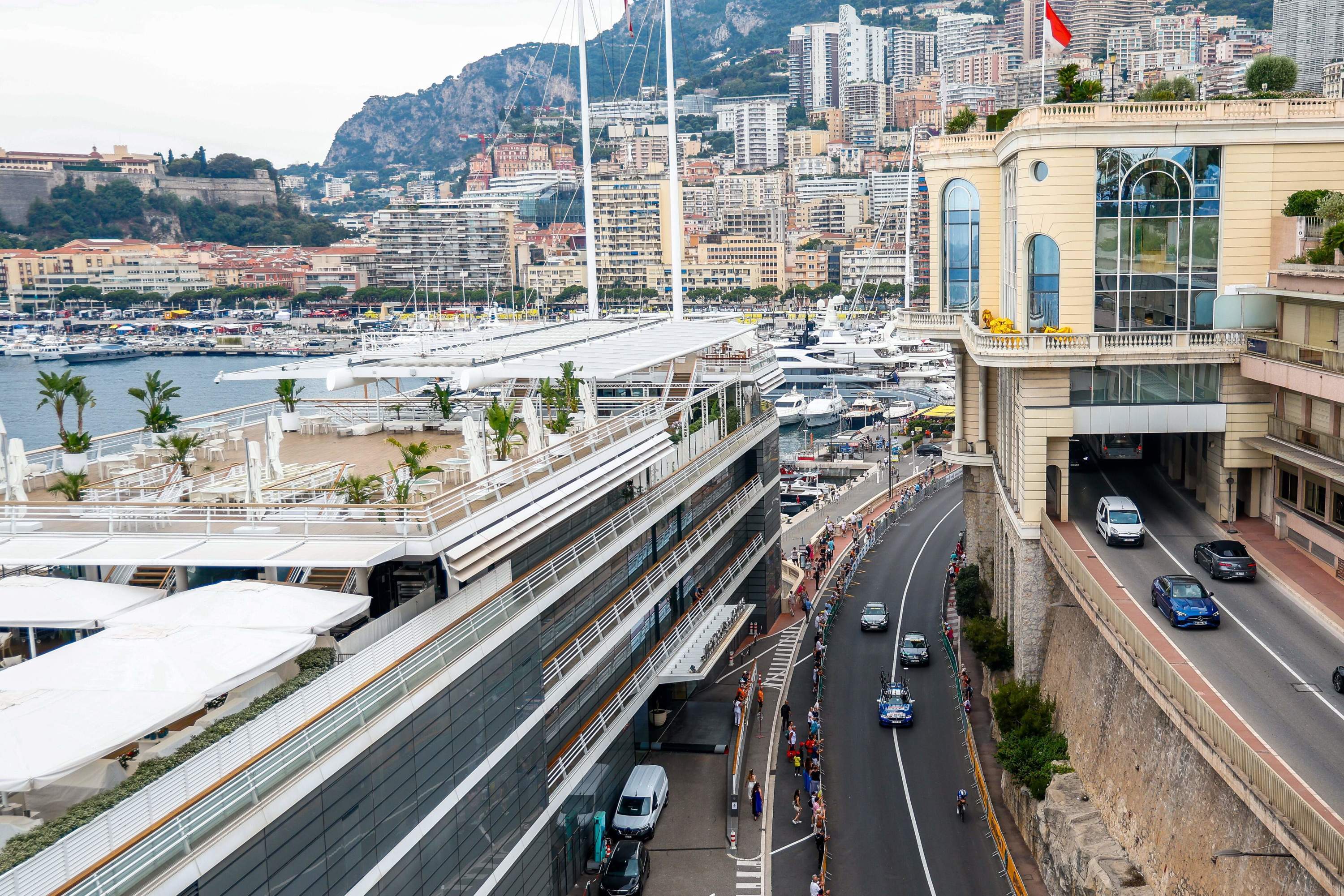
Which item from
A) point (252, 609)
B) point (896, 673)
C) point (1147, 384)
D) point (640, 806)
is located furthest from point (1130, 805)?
point (896, 673)

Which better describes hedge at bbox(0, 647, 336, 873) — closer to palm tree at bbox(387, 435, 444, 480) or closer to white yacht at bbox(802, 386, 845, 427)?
palm tree at bbox(387, 435, 444, 480)

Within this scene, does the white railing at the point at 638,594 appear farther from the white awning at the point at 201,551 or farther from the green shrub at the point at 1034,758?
the green shrub at the point at 1034,758

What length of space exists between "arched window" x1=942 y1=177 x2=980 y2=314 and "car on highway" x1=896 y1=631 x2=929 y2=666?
11470 millimetres

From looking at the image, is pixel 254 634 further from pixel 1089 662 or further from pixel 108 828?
pixel 1089 662

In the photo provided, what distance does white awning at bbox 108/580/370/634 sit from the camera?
17344mm

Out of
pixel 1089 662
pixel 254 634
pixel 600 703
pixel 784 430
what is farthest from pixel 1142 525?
pixel 784 430

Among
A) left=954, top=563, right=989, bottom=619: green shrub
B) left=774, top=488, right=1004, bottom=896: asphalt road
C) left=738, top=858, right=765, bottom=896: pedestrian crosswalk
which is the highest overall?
left=954, top=563, right=989, bottom=619: green shrub

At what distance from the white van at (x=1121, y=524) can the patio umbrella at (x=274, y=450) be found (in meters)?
19.3

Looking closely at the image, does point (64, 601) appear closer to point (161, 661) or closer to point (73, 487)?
point (161, 661)

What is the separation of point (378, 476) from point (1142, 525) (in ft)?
60.5

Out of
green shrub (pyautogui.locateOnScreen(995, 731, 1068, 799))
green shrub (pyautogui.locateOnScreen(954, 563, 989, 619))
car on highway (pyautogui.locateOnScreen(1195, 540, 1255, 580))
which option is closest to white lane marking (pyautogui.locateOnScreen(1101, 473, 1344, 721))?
car on highway (pyautogui.locateOnScreen(1195, 540, 1255, 580))

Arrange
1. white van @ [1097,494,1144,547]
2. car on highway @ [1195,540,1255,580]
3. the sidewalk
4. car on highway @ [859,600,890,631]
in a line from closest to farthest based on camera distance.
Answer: the sidewalk
car on highway @ [1195,540,1255,580]
white van @ [1097,494,1144,547]
car on highway @ [859,600,890,631]

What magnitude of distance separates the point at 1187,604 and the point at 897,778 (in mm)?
11414

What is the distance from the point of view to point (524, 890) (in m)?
23.6
